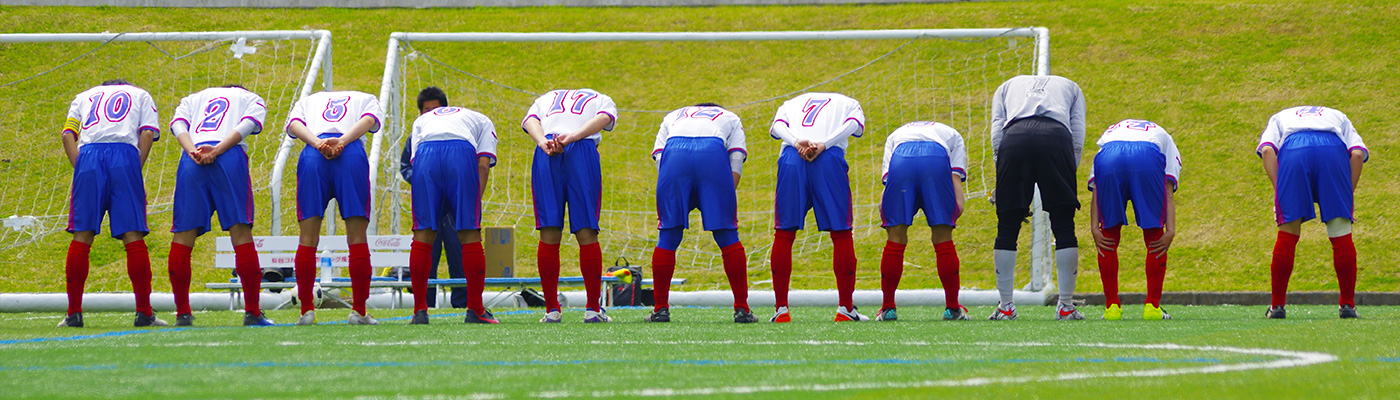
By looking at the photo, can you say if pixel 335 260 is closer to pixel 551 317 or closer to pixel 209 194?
pixel 209 194

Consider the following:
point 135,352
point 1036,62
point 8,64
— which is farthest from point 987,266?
point 8,64

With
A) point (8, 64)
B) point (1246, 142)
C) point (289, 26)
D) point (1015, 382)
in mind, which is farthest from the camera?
point (289, 26)

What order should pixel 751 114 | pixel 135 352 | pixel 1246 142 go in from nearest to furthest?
pixel 135 352
pixel 1246 142
pixel 751 114

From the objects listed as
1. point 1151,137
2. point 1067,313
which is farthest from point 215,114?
point 1151,137

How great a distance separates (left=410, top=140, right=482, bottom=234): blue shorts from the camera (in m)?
7.34

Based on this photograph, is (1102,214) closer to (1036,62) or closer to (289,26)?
(1036,62)

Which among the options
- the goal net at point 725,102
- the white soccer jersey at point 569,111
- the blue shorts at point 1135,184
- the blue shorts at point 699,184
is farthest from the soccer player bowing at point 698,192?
the goal net at point 725,102

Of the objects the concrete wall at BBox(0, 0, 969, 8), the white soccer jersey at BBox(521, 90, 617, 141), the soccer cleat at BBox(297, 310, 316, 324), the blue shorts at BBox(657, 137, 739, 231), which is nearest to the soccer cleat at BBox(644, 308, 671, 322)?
the blue shorts at BBox(657, 137, 739, 231)

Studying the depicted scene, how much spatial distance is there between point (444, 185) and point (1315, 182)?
17.6 feet

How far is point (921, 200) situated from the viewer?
24.9 feet

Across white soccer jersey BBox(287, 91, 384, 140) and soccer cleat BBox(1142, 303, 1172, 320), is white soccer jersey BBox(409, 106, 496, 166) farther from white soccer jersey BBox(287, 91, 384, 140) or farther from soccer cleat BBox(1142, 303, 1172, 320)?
soccer cleat BBox(1142, 303, 1172, 320)

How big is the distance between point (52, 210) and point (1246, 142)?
Answer: 16.6m

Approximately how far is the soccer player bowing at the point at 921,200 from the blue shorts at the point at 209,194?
3.92 m

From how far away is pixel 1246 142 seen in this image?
17750mm
